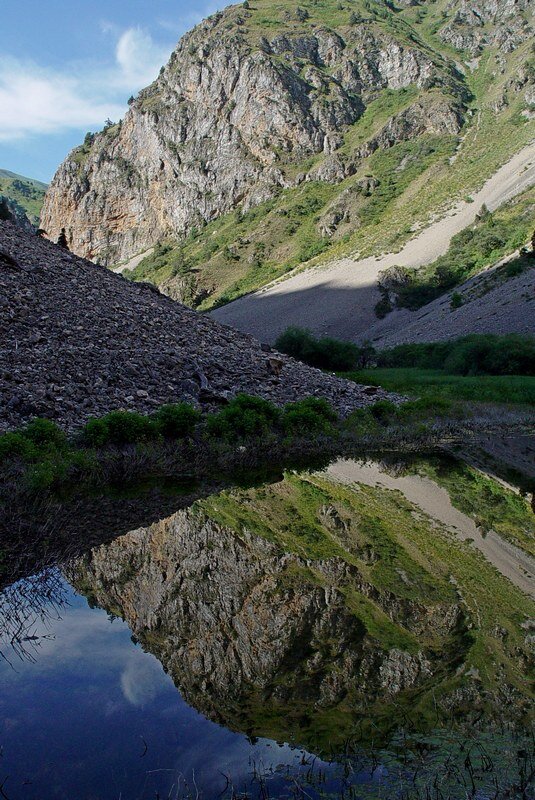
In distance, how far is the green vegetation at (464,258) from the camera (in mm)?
63781

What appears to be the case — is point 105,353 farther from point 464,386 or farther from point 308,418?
point 464,386

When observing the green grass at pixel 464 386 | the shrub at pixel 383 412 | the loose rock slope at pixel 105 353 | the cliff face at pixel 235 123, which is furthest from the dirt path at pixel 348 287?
the shrub at pixel 383 412

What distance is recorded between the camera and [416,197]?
100375 mm

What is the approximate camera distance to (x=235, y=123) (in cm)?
14238

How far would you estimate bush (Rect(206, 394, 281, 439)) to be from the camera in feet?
56.4

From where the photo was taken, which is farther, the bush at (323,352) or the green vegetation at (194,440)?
the bush at (323,352)

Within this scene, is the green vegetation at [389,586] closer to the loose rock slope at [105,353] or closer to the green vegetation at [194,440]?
the green vegetation at [194,440]

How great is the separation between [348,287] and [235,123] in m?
84.6

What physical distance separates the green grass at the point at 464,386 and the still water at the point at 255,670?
63.0 ft

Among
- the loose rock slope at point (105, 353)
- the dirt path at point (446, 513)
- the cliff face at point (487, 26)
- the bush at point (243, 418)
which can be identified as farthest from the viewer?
the cliff face at point (487, 26)

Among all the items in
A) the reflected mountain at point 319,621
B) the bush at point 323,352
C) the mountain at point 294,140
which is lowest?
the bush at point 323,352

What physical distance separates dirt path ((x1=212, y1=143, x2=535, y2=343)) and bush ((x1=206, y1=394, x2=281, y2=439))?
4819 cm

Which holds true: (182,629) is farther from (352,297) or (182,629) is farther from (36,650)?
(352,297)

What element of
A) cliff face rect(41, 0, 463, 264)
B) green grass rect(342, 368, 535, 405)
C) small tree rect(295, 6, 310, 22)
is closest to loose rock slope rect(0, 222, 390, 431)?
green grass rect(342, 368, 535, 405)
